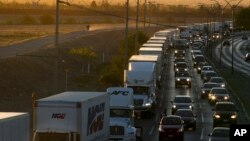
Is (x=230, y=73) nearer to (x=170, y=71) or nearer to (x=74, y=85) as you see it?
(x=170, y=71)

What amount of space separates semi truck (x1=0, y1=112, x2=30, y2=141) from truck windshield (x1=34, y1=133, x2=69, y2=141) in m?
2.13

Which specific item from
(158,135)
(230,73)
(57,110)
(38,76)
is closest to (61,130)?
(57,110)

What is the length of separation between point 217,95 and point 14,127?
118 feet

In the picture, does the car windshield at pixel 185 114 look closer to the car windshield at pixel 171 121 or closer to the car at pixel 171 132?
the car windshield at pixel 171 121

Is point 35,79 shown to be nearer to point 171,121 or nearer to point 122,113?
point 171,121

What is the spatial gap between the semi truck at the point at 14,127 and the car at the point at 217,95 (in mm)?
33366

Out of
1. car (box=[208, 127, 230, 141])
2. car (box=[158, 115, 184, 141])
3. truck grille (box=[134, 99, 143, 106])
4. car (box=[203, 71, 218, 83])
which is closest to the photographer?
car (box=[208, 127, 230, 141])

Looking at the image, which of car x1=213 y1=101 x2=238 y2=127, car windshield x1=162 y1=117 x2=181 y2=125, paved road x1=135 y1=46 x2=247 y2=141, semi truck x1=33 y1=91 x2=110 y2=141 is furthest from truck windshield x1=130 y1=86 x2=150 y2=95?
semi truck x1=33 y1=91 x2=110 y2=141

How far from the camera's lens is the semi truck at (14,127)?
63.0ft

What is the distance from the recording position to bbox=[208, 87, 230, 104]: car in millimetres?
53975

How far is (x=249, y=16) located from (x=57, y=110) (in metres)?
162

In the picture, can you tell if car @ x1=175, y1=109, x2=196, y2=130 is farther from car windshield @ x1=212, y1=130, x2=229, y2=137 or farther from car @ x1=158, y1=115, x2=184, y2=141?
car windshield @ x1=212, y1=130, x2=229, y2=137

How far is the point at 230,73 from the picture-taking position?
87812mm

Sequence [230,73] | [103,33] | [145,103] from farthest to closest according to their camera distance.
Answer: [103,33], [230,73], [145,103]
